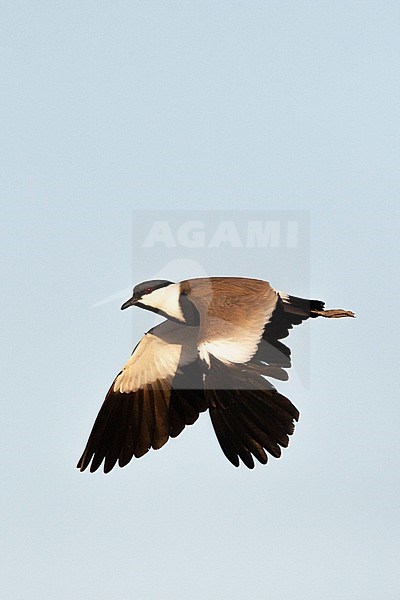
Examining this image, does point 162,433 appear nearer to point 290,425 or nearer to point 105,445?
point 105,445

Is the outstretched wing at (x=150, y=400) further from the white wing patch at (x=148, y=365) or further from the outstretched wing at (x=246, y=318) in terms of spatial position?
the outstretched wing at (x=246, y=318)

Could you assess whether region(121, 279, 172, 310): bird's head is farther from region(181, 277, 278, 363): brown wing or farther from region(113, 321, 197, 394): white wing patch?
region(113, 321, 197, 394): white wing patch

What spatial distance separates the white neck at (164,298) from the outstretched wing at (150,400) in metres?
0.85

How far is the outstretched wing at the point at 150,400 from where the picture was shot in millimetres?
13969

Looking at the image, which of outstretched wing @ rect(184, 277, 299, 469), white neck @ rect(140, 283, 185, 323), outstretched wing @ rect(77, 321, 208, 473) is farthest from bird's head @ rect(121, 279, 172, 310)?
outstretched wing @ rect(77, 321, 208, 473)

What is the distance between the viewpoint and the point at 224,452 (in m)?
12.4

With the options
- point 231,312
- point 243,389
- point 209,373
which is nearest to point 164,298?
point 231,312

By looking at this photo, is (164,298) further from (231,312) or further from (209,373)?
(209,373)

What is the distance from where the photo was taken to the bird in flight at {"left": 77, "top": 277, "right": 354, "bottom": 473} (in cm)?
1246

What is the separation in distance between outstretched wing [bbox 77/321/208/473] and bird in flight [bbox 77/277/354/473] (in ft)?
0.04

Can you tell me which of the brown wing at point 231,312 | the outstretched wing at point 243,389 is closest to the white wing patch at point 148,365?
the brown wing at point 231,312

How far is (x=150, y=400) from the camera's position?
14.3m

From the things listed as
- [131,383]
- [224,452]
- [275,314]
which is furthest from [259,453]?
[131,383]

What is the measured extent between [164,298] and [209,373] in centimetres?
116
